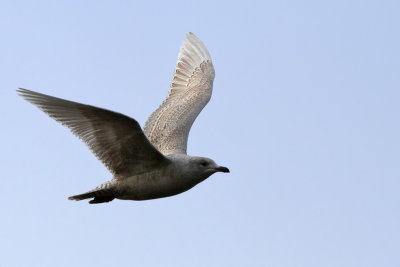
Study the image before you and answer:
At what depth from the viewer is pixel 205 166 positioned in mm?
15656

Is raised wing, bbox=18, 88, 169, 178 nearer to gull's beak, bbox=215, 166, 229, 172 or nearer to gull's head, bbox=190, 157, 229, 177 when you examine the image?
gull's head, bbox=190, 157, 229, 177

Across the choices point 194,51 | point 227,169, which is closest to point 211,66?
point 194,51

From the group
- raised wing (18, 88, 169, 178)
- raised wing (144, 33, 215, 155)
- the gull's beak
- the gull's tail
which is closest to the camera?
raised wing (18, 88, 169, 178)

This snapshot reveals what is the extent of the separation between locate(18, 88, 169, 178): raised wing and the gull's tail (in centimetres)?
27

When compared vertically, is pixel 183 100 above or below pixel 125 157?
above

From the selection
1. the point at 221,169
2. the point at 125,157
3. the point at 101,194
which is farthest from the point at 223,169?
the point at 101,194

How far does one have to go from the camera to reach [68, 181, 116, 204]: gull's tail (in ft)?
50.8

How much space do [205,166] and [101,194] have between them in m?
2.11

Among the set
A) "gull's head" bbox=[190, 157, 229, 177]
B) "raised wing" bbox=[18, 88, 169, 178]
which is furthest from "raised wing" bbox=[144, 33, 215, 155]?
"raised wing" bbox=[18, 88, 169, 178]

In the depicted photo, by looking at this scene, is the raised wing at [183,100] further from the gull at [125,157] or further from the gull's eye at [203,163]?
the gull's eye at [203,163]

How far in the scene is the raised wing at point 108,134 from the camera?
47.4ft

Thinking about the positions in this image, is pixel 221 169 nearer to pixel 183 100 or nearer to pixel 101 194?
pixel 101 194

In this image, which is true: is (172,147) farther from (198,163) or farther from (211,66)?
(211,66)

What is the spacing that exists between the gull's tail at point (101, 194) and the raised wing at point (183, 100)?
213cm
